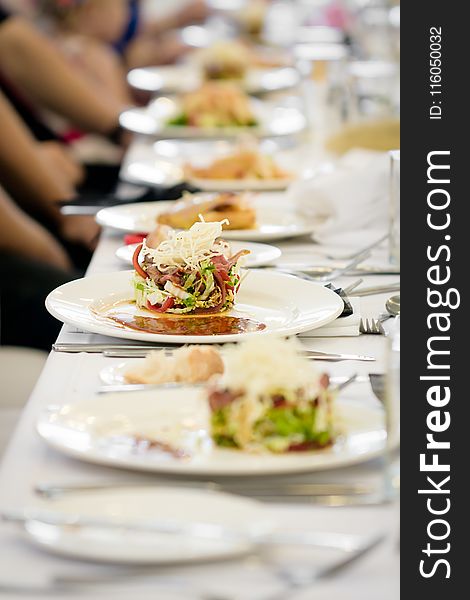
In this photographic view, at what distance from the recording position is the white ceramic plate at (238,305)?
1.11 metres

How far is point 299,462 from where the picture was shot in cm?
78

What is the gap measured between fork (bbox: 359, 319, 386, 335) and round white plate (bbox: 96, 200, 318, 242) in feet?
1.46

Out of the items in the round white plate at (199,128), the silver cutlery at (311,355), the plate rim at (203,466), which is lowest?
the plate rim at (203,466)

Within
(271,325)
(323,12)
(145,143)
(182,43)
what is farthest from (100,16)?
(271,325)

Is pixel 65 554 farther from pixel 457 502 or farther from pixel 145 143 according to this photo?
pixel 145 143

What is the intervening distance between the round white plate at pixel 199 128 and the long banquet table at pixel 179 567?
1.91 metres

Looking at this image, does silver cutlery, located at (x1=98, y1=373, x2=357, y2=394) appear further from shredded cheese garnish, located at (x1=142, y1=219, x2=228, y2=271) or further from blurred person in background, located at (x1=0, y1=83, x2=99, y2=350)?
blurred person in background, located at (x1=0, y1=83, x2=99, y2=350)

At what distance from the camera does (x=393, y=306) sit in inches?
49.6

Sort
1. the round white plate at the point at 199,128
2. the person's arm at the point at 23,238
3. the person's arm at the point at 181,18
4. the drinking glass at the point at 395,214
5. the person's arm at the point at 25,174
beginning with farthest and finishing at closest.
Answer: the person's arm at the point at 181,18 < the round white plate at the point at 199,128 < the person's arm at the point at 25,174 < the person's arm at the point at 23,238 < the drinking glass at the point at 395,214

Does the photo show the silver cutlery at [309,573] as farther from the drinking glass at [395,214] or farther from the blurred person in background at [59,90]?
the blurred person in background at [59,90]

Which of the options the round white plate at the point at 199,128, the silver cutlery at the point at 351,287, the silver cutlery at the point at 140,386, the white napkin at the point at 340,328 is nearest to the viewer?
the silver cutlery at the point at 140,386

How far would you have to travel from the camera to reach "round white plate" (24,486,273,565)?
0.67m

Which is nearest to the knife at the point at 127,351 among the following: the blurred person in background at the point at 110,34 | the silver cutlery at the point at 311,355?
the silver cutlery at the point at 311,355

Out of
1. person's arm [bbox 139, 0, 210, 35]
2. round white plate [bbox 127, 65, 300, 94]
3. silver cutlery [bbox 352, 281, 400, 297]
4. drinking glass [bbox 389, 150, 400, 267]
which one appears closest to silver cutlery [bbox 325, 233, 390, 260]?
drinking glass [bbox 389, 150, 400, 267]
